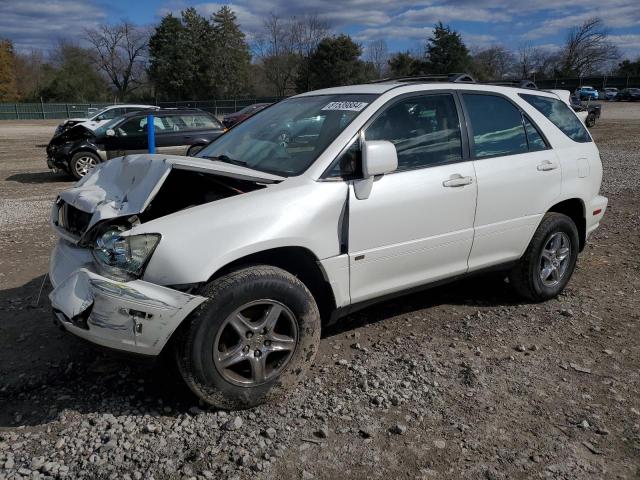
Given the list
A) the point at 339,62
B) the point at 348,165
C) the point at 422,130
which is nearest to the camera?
the point at 348,165

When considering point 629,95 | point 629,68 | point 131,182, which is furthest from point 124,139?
point 629,68

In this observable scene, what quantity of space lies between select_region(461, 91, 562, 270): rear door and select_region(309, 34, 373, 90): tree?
2152 inches

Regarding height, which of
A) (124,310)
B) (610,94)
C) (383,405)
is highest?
(610,94)

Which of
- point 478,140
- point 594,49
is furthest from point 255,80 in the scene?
point 478,140

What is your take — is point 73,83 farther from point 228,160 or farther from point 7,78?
point 228,160

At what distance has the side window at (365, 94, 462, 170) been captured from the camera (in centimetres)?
365

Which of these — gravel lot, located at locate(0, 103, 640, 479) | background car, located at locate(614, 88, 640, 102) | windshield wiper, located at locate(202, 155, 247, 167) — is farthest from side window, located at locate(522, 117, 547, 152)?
background car, located at locate(614, 88, 640, 102)

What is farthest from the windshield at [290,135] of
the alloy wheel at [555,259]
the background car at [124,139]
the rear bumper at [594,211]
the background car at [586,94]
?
the background car at [586,94]

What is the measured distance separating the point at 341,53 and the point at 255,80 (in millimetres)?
12818

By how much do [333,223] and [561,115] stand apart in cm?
275

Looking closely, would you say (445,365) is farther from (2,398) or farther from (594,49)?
(594,49)

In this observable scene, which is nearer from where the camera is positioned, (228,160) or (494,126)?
(228,160)

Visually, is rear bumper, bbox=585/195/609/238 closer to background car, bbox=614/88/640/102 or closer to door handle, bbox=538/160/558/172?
door handle, bbox=538/160/558/172

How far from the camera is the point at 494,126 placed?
421 cm
